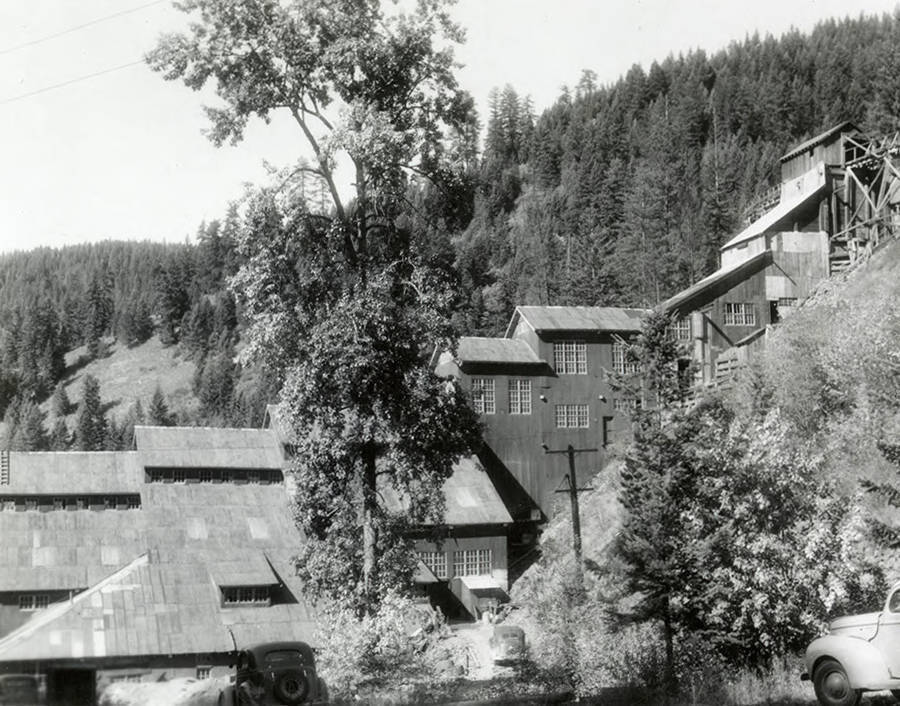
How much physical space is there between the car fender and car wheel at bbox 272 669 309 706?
8.84 meters

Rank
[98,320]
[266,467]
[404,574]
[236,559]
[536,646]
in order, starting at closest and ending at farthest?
1. [404,574]
2. [536,646]
3. [236,559]
4. [266,467]
5. [98,320]

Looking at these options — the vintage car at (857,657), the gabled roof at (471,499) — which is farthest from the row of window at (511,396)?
the vintage car at (857,657)

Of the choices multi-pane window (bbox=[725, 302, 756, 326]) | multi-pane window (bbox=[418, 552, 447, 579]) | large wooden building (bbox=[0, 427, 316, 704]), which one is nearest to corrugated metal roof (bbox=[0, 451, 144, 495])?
large wooden building (bbox=[0, 427, 316, 704])

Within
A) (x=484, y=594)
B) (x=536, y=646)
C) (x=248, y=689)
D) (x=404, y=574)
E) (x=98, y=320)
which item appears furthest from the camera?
(x=98, y=320)

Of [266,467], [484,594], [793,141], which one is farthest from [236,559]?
[793,141]

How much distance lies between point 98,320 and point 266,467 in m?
135

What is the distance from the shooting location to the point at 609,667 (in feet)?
72.5

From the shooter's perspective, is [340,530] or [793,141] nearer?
[340,530]

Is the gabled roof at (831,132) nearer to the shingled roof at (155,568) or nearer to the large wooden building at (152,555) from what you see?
the large wooden building at (152,555)

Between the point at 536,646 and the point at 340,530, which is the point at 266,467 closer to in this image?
the point at 536,646

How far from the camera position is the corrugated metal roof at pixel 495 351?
52.2 metres

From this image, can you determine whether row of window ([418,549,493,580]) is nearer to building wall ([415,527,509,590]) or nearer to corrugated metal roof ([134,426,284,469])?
building wall ([415,527,509,590])

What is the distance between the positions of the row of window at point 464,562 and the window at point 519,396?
8.23 meters

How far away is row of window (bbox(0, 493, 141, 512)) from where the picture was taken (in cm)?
4778
